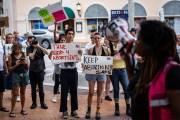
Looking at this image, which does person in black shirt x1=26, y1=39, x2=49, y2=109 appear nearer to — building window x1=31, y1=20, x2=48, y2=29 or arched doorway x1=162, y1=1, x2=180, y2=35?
arched doorway x1=162, y1=1, x2=180, y2=35

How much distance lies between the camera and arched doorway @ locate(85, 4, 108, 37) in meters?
27.1

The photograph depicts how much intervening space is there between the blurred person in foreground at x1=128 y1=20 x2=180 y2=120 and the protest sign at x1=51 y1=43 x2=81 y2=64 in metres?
4.37

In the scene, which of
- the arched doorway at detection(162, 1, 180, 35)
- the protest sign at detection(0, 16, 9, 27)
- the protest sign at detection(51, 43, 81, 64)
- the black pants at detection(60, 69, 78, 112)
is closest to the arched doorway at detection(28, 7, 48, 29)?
the arched doorway at detection(162, 1, 180, 35)

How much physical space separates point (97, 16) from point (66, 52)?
2077 centimetres

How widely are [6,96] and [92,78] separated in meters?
3.36

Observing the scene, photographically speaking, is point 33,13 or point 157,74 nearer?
point 157,74

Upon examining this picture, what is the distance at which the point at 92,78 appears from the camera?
257 inches

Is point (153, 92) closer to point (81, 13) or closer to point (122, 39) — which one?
point (122, 39)

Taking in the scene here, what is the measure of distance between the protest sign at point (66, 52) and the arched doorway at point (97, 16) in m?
20.3

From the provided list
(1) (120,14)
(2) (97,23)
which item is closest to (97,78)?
(1) (120,14)

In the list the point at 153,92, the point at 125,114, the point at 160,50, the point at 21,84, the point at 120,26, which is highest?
the point at 120,26

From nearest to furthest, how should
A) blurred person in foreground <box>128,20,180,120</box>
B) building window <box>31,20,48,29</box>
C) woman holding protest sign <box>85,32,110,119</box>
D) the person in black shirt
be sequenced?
blurred person in foreground <box>128,20,180,120</box>, woman holding protest sign <box>85,32,110,119</box>, the person in black shirt, building window <box>31,20,48,29</box>

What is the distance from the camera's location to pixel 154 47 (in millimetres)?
2223

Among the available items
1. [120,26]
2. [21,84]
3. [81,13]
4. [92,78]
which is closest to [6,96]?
A: [21,84]
